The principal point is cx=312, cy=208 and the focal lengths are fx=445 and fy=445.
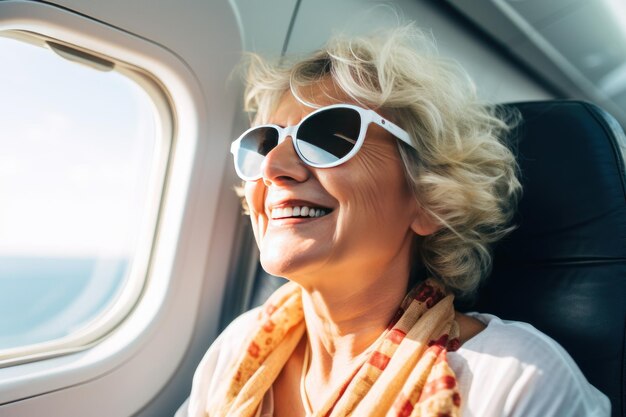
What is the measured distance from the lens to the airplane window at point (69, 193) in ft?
4.63

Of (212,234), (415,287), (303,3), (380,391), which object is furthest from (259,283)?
(303,3)

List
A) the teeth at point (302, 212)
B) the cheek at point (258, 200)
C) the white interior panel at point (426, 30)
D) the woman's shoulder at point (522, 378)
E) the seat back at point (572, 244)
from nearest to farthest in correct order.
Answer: the woman's shoulder at point (522, 378) → the seat back at point (572, 244) → the teeth at point (302, 212) → the cheek at point (258, 200) → the white interior panel at point (426, 30)

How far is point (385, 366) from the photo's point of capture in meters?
1.11

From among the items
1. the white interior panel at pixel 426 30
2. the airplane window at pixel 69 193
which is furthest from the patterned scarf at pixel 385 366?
the white interior panel at pixel 426 30

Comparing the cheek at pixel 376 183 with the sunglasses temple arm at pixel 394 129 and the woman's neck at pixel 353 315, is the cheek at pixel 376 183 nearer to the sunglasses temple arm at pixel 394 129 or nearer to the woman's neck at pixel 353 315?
the sunglasses temple arm at pixel 394 129

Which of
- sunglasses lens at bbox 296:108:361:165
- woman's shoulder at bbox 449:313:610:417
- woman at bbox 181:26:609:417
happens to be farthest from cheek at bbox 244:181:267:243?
woman's shoulder at bbox 449:313:610:417

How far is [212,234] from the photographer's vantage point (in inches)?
68.2

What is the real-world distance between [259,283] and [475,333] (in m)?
0.91

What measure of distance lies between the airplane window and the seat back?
127 cm

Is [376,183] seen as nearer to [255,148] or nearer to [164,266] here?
[255,148]

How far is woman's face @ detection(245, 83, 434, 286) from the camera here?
44.8 inches

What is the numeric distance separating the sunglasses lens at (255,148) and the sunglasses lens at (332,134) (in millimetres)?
169

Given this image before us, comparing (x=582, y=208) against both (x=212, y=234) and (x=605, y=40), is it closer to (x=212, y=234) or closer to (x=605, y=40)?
(x=212, y=234)

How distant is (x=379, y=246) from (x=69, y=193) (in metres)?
1.10
